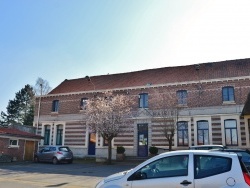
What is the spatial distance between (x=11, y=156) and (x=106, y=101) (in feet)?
33.3

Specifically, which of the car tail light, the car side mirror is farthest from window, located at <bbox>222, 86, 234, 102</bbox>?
the car side mirror

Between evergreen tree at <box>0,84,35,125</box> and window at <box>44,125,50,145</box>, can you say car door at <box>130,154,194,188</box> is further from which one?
evergreen tree at <box>0,84,35,125</box>

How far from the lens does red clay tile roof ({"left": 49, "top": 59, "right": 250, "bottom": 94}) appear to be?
27766 millimetres

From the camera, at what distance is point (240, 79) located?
25734mm

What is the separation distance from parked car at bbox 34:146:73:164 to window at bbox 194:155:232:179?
2153cm

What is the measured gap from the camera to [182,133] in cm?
2717

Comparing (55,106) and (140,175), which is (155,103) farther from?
(140,175)

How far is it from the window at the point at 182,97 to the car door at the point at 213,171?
22.0m

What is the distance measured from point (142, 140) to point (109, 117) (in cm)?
549

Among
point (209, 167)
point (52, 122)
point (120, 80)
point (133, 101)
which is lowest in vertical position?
point (209, 167)

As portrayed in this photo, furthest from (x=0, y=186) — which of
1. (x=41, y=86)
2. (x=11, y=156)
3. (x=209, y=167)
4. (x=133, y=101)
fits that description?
(x=41, y=86)

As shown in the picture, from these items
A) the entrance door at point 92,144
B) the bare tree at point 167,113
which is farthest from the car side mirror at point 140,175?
the entrance door at point 92,144

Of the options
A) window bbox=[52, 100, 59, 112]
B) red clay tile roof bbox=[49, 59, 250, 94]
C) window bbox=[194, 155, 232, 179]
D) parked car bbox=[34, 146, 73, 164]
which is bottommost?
parked car bbox=[34, 146, 73, 164]

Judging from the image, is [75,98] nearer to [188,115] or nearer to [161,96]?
[161,96]
